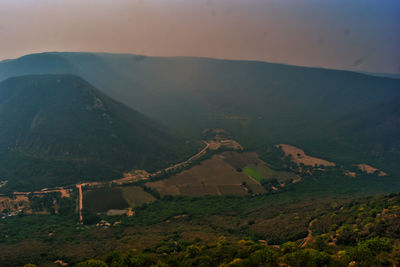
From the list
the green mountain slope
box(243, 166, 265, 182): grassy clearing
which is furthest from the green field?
the green mountain slope

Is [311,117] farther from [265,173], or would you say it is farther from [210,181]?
[210,181]

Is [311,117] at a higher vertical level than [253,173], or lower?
higher

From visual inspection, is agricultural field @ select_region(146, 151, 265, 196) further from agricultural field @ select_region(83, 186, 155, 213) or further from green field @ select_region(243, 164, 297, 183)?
agricultural field @ select_region(83, 186, 155, 213)

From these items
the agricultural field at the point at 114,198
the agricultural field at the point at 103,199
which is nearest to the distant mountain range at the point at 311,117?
the agricultural field at the point at 114,198

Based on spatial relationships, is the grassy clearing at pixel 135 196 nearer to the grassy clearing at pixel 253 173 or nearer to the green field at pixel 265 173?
the grassy clearing at pixel 253 173

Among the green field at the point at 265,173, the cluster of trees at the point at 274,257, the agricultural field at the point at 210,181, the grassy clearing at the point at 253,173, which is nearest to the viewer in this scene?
the cluster of trees at the point at 274,257

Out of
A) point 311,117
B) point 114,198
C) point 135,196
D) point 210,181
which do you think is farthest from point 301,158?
point 114,198

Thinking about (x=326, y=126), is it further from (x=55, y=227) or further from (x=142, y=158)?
(x=55, y=227)

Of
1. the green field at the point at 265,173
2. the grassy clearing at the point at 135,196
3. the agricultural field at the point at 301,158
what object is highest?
the agricultural field at the point at 301,158
